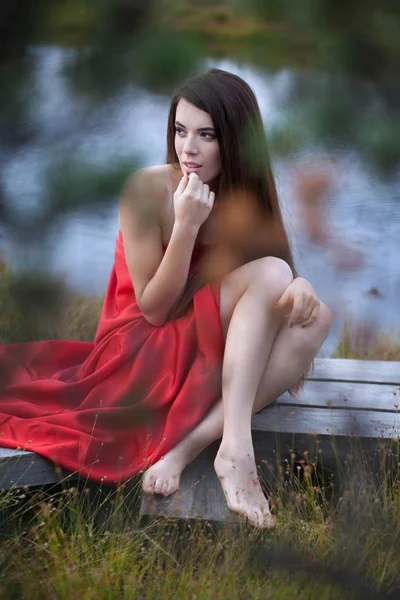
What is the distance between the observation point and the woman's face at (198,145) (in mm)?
1446

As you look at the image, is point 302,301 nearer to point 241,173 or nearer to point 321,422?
point 321,422

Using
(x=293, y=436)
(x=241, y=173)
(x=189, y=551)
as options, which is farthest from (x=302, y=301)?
(x=241, y=173)

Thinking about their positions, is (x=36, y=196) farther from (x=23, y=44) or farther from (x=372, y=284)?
(x=372, y=284)

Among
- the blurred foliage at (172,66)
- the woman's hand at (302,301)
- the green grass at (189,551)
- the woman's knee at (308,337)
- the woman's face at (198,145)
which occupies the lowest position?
the green grass at (189,551)

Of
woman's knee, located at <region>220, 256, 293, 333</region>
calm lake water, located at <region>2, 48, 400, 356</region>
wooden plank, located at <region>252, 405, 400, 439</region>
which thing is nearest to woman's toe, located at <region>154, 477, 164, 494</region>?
wooden plank, located at <region>252, 405, 400, 439</region>

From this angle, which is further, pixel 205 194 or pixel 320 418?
pixel 320 418

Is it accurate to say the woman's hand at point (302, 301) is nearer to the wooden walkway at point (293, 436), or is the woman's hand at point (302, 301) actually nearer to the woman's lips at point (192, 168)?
the wooden walkway at point (293, 436)

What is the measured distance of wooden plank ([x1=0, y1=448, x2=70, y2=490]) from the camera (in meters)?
1.73

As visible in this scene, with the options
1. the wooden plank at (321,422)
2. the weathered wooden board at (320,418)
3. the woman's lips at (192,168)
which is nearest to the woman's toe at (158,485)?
the weathered wooden board at (320,418)

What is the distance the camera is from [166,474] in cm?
173

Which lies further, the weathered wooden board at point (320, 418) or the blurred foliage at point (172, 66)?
the weathered wooden board at point (320, 418)

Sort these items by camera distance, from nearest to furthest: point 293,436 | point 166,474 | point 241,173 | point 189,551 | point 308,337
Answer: point 241,173 < point 189,551 < point 166,474 < point 308,337 < point 293,436

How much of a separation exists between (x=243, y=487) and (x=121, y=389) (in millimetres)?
348

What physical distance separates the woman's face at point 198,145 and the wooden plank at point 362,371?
0.68 meters
